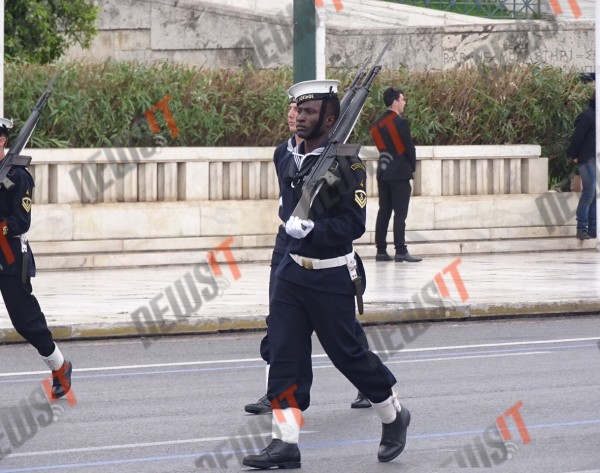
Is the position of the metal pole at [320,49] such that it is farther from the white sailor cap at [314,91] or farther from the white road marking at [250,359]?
the white sailor cap at [314,91]

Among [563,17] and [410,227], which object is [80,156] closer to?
[410,227]

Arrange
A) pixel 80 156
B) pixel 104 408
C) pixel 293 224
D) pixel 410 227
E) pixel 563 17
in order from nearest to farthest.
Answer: pixel 293 224 → pixel 104 408 → pixel 80 156 → pixel 410 227 → pixel 563 17

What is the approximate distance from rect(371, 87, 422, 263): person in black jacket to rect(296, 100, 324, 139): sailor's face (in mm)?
10233

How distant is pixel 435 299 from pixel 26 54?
10.4 m

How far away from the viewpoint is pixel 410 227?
19672 mm

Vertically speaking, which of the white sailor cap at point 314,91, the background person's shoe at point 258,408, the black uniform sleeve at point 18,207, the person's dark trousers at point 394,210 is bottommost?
the background person's shoe at point 258,408

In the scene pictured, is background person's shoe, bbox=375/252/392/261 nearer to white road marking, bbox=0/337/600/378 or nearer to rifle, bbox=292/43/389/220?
white road marking, bbox=0/337/600/378

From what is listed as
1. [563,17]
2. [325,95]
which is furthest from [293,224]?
[563,17]

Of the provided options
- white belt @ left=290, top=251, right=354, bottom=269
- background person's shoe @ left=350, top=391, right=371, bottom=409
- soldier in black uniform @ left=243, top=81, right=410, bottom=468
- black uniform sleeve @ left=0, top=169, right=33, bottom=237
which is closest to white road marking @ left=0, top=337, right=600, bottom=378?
black uniform sleeve @ left=0, top=169, right=33, bottom=237

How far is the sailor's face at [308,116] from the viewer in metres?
7.67

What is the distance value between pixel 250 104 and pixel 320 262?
12.3 m

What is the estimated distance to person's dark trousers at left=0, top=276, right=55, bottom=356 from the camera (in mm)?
9641

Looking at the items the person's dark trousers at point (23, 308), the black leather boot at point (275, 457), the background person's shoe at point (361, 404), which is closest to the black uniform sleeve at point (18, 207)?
the person's dark trousers at point (23, 308)

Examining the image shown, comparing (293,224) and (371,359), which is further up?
(293,224)
